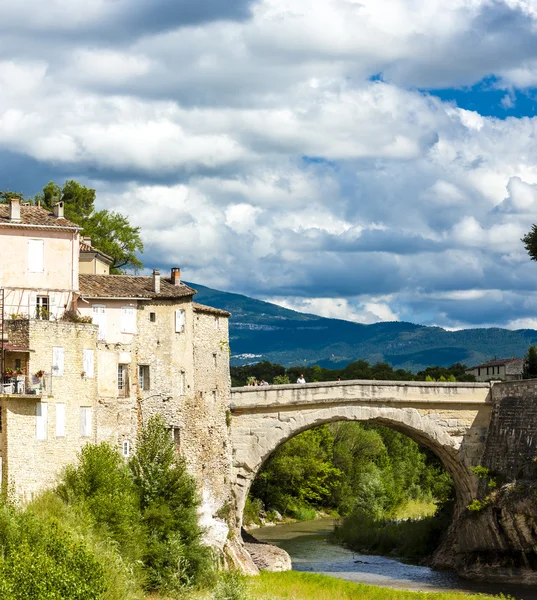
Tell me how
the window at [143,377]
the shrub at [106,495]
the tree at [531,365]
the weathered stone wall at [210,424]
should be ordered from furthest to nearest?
the tree at [531,365] < the weathered stone wall at [210,424] < the window at [143,377] < the shrub at [106,495]

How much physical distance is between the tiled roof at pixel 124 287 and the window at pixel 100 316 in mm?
494

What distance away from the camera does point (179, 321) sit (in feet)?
172

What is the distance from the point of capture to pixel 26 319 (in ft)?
148

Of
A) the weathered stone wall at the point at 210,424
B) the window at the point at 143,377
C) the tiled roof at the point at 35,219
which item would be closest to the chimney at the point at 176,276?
the weathered stone wall at the point at 210,424

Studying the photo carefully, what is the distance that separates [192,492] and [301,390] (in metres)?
10.6

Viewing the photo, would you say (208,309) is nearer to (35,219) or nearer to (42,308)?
(42,308)

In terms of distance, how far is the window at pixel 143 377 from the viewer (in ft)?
167

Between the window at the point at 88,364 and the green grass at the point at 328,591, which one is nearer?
the window at the point at 88,364

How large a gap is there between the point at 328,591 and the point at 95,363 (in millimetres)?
13578

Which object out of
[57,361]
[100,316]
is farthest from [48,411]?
[100,316]

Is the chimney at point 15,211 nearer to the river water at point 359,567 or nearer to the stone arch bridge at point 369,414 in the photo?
the stone arch bridge at point 369,414

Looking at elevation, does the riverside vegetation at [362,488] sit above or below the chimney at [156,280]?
below

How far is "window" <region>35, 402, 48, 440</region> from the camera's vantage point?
44188 mm

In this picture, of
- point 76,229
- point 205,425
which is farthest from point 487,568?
point 76,229
